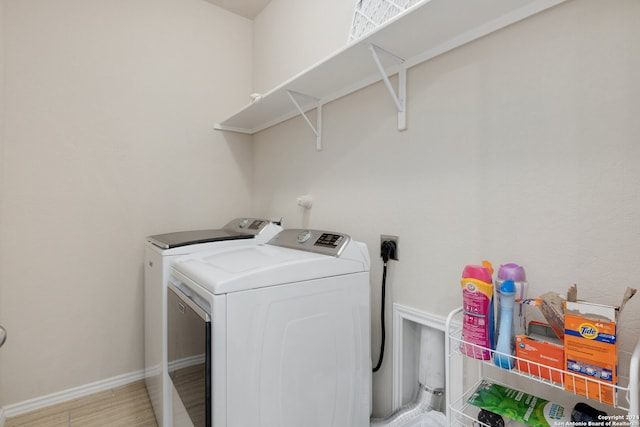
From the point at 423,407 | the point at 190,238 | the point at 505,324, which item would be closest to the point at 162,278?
the point at 190,238

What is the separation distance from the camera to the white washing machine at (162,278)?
5.42ft

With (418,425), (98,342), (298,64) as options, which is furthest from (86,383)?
(298,64)

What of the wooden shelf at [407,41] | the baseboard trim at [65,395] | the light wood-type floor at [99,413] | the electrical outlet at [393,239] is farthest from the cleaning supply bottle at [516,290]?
the baseboard trim at [65,395]

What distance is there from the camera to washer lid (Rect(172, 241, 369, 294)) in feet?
3.66

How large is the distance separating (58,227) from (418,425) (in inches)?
90.3

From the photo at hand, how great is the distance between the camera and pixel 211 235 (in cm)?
194

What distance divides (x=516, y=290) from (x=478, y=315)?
0.14m

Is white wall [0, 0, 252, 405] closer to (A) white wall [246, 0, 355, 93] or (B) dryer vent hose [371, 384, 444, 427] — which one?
(A) white wall [246, 0, 355, 93]

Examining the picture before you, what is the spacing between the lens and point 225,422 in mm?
1064

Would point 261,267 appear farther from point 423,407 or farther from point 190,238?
point 423,407

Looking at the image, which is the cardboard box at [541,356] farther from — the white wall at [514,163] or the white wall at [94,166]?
the white wall at [94,166]

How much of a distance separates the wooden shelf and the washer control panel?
717 millimetres

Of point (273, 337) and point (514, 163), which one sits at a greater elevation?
point (514, 163)

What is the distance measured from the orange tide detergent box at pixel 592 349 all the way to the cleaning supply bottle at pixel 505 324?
0.14 meters
